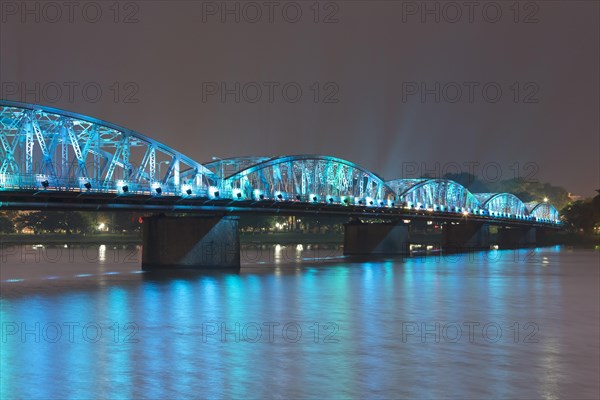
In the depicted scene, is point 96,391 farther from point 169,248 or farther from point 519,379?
point 169,248

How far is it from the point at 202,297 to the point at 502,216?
465 feet

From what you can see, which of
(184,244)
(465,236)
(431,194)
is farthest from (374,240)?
(184,244)

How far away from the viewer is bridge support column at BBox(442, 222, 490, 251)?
16490 cm

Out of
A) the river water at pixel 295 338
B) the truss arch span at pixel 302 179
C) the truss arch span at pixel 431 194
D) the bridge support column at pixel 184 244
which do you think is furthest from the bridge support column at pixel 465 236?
the river water at pixel 295 338

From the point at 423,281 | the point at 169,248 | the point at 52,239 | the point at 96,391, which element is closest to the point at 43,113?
the point at 169,248

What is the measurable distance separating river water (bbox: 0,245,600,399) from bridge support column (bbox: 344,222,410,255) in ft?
166

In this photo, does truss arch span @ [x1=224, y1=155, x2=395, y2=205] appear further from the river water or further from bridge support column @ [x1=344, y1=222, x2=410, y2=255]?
the river water

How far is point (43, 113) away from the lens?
69562 mm

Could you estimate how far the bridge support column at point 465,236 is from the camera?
165 m

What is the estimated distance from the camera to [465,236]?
16738 cm

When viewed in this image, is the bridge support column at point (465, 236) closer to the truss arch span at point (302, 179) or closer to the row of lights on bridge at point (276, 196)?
the row of lights on bridge at point (276, 196)

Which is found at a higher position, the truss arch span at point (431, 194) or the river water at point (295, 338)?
the truss arch span at point (431, 194)

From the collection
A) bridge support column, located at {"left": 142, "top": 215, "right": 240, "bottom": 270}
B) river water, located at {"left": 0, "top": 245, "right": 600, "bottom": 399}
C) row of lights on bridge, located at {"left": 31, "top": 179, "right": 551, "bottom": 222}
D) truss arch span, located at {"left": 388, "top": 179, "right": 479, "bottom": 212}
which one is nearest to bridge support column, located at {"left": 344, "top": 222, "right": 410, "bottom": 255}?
row of lights on bridge, located at {"left": 31, "top": 179, "right": 551, "bottom": 222}

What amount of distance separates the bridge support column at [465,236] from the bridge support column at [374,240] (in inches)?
1454
